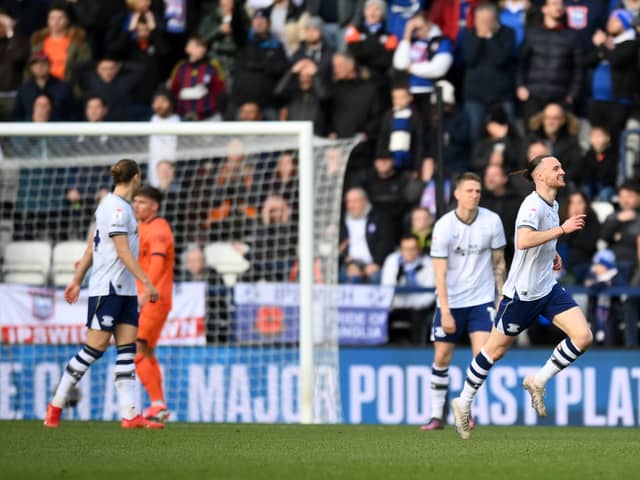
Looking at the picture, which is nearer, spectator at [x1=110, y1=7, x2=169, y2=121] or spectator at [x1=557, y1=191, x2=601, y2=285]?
spectator at [x1=557, y1=191, x2=601, y2=285]

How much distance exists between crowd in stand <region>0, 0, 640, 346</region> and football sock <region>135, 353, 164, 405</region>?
3161 millimetres

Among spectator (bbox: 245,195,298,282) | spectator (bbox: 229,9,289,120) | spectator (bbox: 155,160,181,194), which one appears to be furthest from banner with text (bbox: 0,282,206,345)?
spectator (bbox: 229,9,289,120)

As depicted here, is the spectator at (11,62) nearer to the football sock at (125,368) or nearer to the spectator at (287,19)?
the spectator at (287,19)

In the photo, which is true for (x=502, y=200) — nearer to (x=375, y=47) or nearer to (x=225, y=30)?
(x=375, y=47)

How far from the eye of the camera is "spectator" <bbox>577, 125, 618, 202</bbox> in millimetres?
17047

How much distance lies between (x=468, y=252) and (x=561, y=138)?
16.8 ft

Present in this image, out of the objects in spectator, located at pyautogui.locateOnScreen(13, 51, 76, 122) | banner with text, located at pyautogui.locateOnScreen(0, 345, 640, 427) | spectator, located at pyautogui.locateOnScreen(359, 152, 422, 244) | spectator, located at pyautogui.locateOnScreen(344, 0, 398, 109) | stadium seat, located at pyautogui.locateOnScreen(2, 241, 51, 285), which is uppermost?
spectator, located at pyautogui.locateOnScreen(344, 0, 398, 109)

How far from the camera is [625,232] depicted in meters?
15.9

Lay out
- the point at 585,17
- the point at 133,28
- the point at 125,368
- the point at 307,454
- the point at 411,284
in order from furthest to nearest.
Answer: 1. the point at 133,28
2. the point at 585,17
3. the point at 411,284
4. the point at 125,368
5. the point at 307,454

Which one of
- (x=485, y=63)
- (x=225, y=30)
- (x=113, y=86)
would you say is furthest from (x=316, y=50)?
(x=113, y=86)

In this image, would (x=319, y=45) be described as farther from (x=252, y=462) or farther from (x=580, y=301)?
(x=252, y=462)

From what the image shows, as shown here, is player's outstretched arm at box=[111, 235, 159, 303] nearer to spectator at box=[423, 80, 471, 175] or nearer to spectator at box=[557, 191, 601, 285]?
spectator at box=[557, 191, 601, 285]

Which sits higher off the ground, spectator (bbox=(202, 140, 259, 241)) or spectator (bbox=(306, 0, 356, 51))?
spectator (bbox=(306, 0, 356, 51))

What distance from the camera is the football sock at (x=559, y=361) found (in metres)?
10.9
